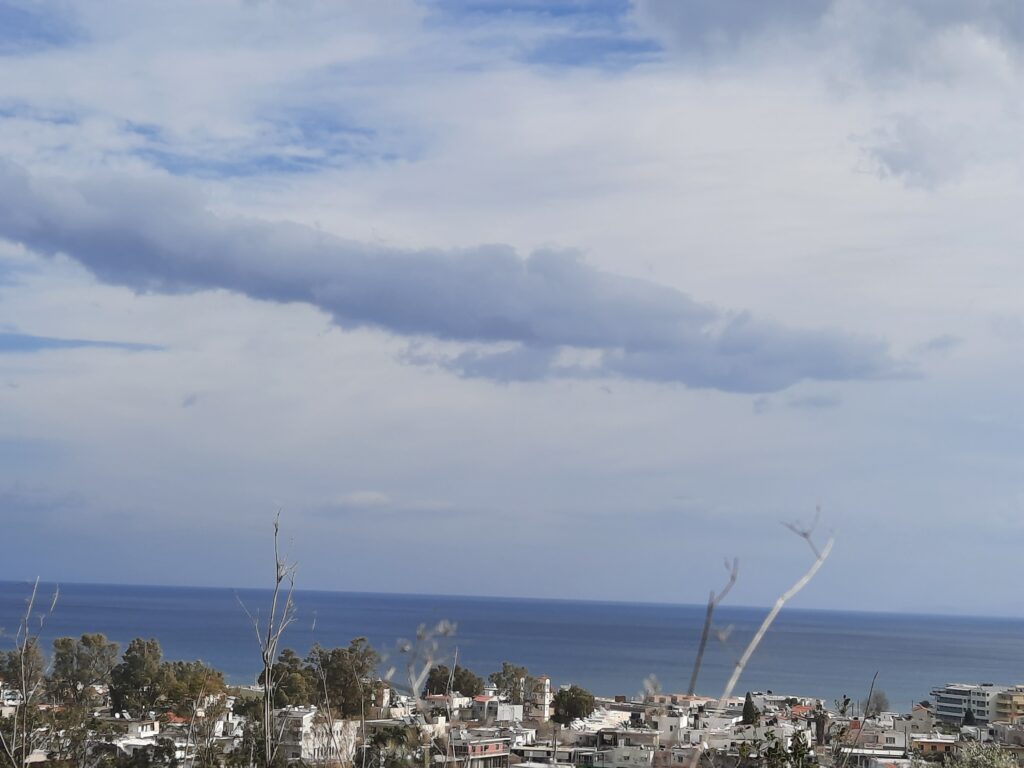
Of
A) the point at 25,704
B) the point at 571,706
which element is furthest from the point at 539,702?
the point at 25,704

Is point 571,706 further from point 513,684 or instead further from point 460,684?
point 513,684

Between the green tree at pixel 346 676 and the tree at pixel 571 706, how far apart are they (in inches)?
196

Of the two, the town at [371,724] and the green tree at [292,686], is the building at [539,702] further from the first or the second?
the green tree at [292,686]

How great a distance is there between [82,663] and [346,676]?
9144mm

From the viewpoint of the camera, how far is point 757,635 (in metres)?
2.55

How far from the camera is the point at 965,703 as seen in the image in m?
41.8

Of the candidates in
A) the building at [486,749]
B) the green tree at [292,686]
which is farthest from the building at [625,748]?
the green tree at [292,686]

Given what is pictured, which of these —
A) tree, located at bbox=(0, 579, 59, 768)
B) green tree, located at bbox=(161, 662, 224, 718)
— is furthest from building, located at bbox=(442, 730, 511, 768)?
tree, located at bbox=(0, 579, 59, 768)

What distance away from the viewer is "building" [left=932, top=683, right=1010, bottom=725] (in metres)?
40.3

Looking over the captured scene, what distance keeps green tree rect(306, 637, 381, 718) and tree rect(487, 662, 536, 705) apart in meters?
6.99

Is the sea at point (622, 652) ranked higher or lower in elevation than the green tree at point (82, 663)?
lower

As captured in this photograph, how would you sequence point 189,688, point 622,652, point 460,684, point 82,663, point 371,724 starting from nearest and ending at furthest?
point 371,724 < point 189,688 < point 82,663 < point 460,684 < point 622,652

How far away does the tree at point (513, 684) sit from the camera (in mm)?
37375

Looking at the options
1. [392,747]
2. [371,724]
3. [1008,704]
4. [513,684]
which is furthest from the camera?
[1008,704]
